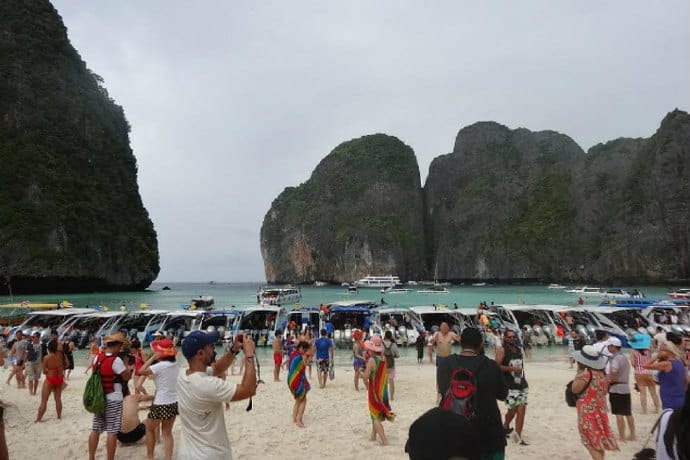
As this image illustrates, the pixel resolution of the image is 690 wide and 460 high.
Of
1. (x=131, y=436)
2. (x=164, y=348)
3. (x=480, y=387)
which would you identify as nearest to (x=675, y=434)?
(x=480, y=387)

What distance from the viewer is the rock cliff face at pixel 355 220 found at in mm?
111500

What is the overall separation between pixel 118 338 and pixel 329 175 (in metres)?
124

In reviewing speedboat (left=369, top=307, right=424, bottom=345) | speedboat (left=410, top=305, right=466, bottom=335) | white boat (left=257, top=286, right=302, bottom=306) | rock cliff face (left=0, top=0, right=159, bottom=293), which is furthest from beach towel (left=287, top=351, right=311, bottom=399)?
rock cliff face (left=0, top=0, right=159, bottom=293)

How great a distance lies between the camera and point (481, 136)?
124 m

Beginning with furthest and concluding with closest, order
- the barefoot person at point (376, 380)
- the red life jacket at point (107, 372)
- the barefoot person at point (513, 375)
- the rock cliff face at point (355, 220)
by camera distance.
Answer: the rock cliff face at point (355, 220) < the barefoot person at point (376, 380) < the barefoot person at point (513, 375) < the red life jacket at point (107, 372)

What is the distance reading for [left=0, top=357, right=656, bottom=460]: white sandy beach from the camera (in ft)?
20.6

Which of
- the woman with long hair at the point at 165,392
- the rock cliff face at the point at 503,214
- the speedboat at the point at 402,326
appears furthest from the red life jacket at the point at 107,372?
the rock cliff face at the point at 503,214

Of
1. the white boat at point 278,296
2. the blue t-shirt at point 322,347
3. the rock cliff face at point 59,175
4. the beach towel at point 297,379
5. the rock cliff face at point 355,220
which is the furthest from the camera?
the rock cliff face at point 355,220

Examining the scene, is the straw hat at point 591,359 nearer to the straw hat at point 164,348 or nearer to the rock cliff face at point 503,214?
the straw hat at point 164,348

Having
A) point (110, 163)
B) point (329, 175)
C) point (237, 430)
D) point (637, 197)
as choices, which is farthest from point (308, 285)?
point (237, 430)

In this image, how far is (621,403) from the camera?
6.45m

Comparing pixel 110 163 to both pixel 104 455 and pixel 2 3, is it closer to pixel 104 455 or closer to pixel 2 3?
pixel 2 3

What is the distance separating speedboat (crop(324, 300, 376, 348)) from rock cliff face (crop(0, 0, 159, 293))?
152ft

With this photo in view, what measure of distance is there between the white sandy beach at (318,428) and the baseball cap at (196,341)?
3818 mm
